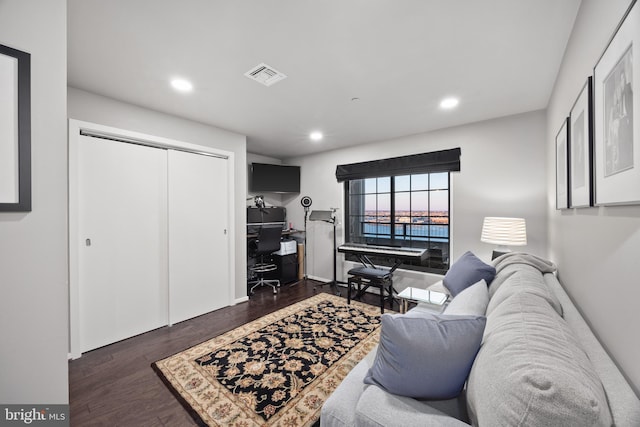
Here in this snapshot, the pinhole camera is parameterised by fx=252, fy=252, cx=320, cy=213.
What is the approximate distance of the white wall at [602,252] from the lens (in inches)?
30.9

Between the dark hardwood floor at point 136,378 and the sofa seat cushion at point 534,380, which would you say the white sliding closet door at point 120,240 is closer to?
the dark hardwood floor at point 136,378

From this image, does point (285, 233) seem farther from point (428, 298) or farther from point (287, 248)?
point (428, 298)

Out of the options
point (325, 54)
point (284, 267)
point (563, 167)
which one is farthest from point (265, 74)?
point (284, 267)

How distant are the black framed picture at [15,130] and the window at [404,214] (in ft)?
12.4

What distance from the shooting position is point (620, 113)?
83 centimetres

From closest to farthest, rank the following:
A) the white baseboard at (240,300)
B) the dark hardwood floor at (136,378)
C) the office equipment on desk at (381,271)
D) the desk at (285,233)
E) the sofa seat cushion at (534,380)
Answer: the sofa seat cushion at (534,380), the dark hardwood floor at (136,378), the office equipment on desk at (381,271), the white baseboard at (240,300), the desk at (285,233)

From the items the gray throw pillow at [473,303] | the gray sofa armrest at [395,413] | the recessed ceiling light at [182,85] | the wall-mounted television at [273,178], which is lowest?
the gray sofa armrest at [395,413]

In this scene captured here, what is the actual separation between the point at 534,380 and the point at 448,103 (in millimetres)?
2657

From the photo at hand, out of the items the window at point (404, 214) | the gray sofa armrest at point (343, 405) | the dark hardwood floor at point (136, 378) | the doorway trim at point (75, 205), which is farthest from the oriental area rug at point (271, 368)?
the window at point (404, 214)

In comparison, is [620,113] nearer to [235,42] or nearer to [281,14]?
[281,14]

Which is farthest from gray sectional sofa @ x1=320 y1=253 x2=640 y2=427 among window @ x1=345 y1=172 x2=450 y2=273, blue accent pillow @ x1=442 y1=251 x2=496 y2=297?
window @ x1=345 y1=172 x2=450 y2=273

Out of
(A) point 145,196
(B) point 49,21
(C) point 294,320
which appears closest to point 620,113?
(B) point 49,21

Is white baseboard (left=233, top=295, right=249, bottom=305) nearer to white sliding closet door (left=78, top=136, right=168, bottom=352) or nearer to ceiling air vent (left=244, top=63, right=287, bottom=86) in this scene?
white sliding closet door (left=78, top=136, right=168, bottom=352)

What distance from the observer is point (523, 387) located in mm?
643
